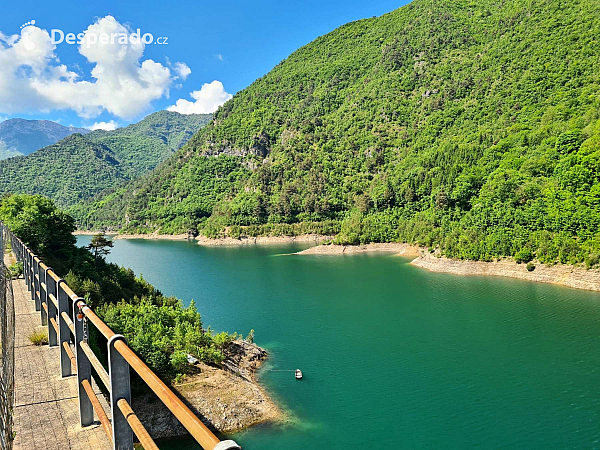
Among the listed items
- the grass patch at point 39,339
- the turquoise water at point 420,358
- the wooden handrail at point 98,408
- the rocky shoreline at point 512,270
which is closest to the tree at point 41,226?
the turquoise water at point 420,358

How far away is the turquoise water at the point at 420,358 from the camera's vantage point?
16.6 metres

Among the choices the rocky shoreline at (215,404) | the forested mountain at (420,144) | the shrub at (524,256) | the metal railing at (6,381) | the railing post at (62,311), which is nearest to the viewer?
the metal railing at (6,381)

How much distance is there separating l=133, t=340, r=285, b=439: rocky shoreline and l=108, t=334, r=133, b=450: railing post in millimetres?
14805

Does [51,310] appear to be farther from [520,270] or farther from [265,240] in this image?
[265,240]

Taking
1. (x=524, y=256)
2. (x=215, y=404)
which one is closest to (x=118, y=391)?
(x=215, y=404)

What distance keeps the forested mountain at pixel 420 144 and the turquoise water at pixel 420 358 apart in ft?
52.2

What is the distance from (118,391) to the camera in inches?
120

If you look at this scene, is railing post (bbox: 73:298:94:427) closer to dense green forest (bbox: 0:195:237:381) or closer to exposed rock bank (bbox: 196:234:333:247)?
dense green forest (bbox: 0:195:237:381)

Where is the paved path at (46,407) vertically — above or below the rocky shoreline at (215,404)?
above

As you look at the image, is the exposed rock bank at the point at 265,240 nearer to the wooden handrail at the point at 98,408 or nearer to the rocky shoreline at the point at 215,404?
the rocky shoreline at the point at 215,404

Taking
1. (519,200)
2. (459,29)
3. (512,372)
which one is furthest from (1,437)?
(459,29)

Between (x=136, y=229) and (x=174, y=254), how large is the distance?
5912cm

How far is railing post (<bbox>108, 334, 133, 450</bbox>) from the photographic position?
2949 mm

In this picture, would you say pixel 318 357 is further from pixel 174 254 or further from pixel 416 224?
pixel 174 254
